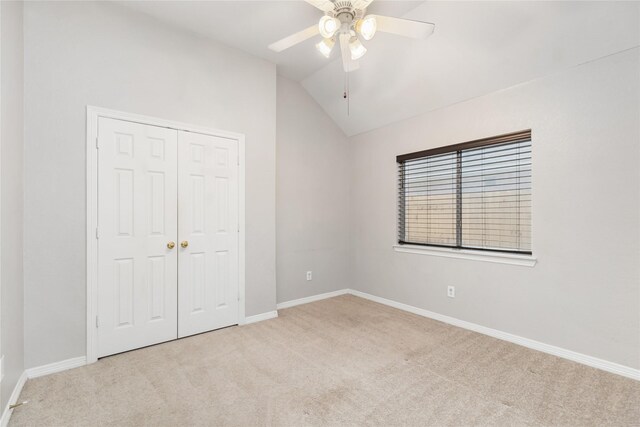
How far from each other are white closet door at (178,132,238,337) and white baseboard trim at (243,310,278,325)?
15 cm

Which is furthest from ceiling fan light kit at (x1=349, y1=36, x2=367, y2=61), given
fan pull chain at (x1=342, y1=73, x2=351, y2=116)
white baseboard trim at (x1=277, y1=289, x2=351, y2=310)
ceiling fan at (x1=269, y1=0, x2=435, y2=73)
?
white baseboard trim at (x1=277, y1=289, x2=351, y2=310)

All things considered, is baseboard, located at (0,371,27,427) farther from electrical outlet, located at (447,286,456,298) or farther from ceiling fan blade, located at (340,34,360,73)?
electrical outlet, located at (447,286,456,298)

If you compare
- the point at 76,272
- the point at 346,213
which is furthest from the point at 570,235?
the point at 76,272

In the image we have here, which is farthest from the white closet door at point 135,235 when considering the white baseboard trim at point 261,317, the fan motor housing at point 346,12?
the fan motor housing at point 346,12

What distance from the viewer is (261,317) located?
3398mm

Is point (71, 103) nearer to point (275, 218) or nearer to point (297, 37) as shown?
point (297, 37)

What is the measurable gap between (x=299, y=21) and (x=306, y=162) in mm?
1742

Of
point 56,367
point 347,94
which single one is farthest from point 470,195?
point 56,367

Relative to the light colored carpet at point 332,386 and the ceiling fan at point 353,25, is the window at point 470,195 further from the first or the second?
the ceiling fan at point 353,25

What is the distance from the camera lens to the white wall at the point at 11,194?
5.81 ft

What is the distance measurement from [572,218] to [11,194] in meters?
4.06

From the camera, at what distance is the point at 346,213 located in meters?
4.55

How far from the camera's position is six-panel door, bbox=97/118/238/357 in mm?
2523

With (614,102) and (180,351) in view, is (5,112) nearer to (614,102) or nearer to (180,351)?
(180,351)
